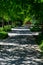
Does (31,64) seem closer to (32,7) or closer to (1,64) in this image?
(1,64)

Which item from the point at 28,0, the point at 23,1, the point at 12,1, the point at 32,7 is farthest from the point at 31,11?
the point at 12,1

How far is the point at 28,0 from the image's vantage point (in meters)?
12.6

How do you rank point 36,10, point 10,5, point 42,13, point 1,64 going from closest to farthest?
point 1,64
point 10,5
point 42,13
point 36,10

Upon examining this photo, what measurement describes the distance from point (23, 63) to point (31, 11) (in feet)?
16.0

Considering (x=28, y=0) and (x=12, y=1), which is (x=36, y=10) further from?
(x=12, y=1)

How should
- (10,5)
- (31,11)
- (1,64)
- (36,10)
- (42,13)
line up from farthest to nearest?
(31,11) → (36,10) → (42,13) → (10,5) → (1,64)

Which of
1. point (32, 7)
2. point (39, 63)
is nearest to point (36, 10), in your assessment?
point (32, 7)

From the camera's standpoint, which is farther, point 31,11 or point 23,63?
point 31,11

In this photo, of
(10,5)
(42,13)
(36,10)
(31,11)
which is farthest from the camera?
(31,11)

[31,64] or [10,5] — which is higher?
[10,5]

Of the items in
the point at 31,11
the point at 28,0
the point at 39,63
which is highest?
the point at 28,0

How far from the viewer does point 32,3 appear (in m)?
13.1

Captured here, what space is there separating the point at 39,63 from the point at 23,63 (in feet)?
2.57

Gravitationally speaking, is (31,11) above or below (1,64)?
above
